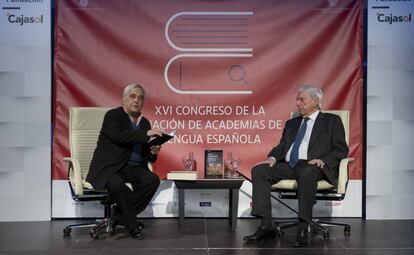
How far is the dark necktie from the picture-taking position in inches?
200

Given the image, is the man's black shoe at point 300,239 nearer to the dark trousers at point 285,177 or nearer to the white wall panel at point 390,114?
the dark trousers at point 285,177

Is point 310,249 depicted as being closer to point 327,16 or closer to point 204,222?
point 204,222

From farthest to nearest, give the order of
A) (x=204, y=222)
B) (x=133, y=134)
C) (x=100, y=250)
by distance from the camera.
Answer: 1. (x=204, y=222)
2. (x=133, y=134)
3. (x=100, y=250)

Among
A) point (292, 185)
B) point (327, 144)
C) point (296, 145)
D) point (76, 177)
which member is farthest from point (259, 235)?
point (76, 177)

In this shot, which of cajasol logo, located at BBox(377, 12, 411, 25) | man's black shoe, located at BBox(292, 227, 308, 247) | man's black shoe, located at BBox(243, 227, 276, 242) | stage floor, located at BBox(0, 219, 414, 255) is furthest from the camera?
cajasol logo, located at BBox(377, 12, 411, 25)

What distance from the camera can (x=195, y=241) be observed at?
481cm

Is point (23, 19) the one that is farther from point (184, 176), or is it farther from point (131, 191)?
point (184, 176)

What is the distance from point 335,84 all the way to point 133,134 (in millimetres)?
2211

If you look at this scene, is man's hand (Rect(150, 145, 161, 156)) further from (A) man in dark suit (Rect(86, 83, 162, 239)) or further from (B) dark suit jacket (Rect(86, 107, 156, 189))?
(B) dark suit jacket (Rect(86, 107, 156, 189))

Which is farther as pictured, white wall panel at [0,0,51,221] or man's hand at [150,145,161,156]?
white wall panel at [0,0,51,221]

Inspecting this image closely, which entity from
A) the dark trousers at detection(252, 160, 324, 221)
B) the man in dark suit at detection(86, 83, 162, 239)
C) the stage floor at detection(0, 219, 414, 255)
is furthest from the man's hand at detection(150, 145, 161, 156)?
the dark trousers at detection(252, 160, 324, 221)

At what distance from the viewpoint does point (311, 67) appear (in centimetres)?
585

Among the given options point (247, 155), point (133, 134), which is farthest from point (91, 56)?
point (247, 155)

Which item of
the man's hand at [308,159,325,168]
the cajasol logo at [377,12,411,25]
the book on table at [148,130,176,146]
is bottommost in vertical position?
the man's hand at [308,159,325,168]
